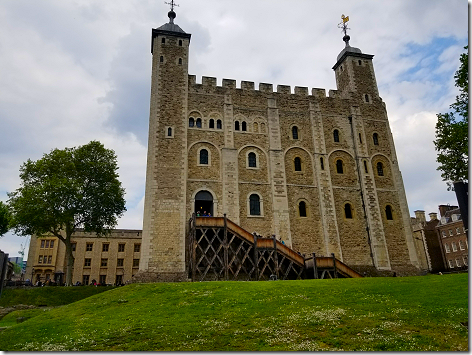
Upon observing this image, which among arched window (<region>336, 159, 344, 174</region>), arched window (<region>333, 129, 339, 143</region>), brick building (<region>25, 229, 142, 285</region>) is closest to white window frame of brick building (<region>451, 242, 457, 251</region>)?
arched window (<region>336, 159, 344, 174</region>)

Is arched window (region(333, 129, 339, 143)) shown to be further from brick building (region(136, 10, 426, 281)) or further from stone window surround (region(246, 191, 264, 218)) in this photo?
stone window surround (region(246, 191, 264, 218))

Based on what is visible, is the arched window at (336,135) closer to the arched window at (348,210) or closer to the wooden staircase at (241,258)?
the arched window at (348,210)

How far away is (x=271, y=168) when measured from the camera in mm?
31047

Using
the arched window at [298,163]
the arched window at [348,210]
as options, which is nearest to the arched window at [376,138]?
the arched window at [348,210]

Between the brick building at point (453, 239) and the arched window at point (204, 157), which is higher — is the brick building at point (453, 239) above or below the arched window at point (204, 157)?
below

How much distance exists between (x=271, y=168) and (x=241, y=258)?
867 cm

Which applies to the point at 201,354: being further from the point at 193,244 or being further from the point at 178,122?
the point at 178,122

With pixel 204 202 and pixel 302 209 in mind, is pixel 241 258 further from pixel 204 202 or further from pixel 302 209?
pixel 302 209

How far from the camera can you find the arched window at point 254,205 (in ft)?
96.5

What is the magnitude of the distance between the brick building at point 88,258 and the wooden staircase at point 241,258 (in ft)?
90.2

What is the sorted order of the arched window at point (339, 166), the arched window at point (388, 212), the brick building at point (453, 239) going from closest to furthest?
the arched window at point (388, 212) → the arched window at point (339, 166) → the brick building at point (453, 239)

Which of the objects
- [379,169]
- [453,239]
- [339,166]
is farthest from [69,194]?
[453,239]

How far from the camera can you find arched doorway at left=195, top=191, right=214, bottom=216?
28719 millimetres

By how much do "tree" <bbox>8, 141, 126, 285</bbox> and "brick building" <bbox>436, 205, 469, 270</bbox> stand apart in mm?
44877
